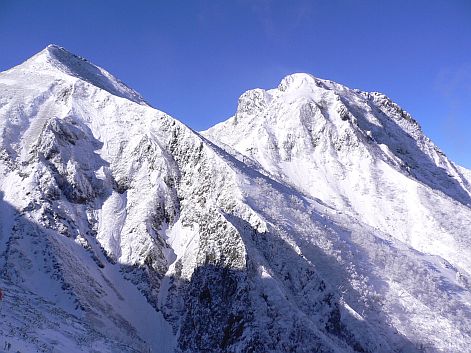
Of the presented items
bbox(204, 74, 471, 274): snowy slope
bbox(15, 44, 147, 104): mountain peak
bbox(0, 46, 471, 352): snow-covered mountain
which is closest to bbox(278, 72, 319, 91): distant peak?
bbox(204, 74, 471, 274): snowy slope

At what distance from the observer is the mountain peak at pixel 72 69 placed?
88.1m

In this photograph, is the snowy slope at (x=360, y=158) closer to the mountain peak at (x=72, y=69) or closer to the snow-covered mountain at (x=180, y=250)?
the snow-covered mountain at (x=180, y=250)

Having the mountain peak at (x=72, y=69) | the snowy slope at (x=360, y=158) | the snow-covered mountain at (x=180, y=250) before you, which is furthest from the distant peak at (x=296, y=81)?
the snow-covered mountain at (x=180, y=250)

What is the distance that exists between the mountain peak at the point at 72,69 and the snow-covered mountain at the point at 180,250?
347 cm

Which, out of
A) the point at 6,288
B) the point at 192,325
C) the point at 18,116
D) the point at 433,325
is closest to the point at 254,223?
the point at 192,325

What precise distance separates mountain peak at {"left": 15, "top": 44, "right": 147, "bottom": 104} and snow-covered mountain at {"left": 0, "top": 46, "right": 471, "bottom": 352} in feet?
11.4

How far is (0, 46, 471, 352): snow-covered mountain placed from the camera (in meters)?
40.4

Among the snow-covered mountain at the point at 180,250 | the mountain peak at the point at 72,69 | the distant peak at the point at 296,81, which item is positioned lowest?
the snow-covered mountain at the point at 180,250

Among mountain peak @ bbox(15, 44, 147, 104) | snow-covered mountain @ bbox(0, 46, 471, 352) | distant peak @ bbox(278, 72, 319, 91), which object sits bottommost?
Result: snow-covered mountain @ bbox(0, 46, 471, 352)

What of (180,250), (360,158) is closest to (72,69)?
(180,250)

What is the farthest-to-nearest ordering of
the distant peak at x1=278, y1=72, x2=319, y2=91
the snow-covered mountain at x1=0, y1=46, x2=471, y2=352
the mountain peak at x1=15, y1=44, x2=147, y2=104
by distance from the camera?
the distant peak at x1=278, y1=72, x2=319, y2=91 → the mountain peak at x1=15, y1=44, x2=147, y2=104 → the snow-covered mountain at x1=0, y1=46, x2=471, y2=352

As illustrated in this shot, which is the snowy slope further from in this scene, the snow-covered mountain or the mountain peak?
the mountain peak

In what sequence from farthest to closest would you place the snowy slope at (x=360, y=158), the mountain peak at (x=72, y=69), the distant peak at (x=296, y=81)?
the distant peak at (x=296, y=81) → the mountain peak at (x=72, y=69) → the snowy slope at (x=360, y=158)

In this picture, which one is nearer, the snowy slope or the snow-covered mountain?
the snow-covered mountain
